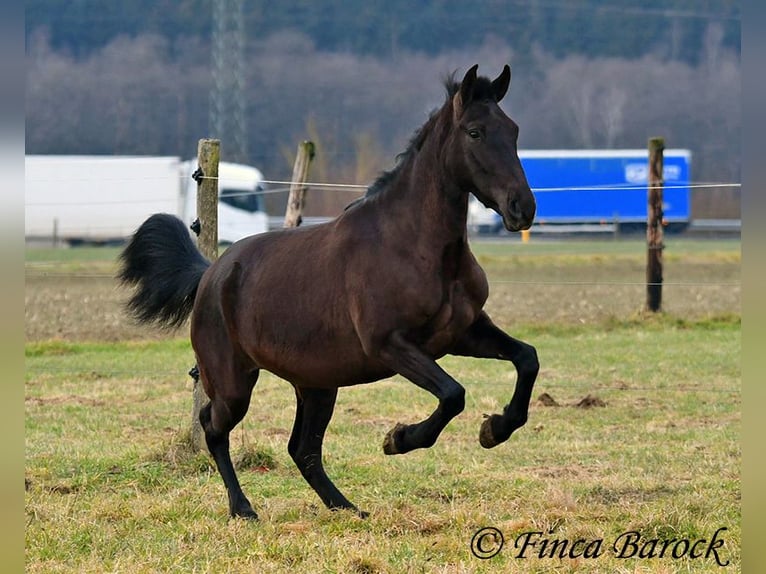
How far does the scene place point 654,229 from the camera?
14320 mm

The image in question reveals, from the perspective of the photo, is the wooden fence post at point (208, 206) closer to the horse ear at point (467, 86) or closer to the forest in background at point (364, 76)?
the horse ear at point (467, 86)

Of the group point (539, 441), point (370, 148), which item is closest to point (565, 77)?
point (370, 148)

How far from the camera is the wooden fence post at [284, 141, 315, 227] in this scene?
11.7m

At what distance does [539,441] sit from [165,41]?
67.7 m

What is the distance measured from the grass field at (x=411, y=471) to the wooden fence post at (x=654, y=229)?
92 centimetres

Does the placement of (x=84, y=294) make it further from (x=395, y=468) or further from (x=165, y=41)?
(x=165, y=41)

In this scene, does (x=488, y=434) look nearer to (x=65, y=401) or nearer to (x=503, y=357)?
(x=503, y=357)

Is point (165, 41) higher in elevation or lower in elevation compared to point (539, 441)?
higher

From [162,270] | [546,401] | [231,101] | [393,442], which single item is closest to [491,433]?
[393,442]

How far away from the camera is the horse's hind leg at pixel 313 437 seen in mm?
6113

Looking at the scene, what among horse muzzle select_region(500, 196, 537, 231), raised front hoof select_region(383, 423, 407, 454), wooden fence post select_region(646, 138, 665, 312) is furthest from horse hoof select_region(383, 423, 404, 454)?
wooden fence post select_region(646, 138, 665, 312)

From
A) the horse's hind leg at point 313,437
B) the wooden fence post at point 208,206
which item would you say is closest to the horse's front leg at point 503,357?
the horse's hind leg at point 313,437

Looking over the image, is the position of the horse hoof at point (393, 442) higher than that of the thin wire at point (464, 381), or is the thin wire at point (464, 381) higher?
the horse hoof at point (393, 442)

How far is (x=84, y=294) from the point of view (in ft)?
67.6
